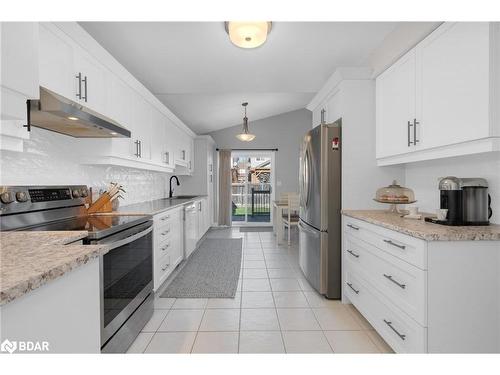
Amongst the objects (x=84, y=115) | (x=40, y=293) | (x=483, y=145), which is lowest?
(x=40, y=293)

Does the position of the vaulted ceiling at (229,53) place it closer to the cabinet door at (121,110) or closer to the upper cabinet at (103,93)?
the upper cabinet at (103,93)

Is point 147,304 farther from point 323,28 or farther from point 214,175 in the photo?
point 214,175

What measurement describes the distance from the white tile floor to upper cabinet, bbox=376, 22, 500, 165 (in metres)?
1.41

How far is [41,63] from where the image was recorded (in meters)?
1.64

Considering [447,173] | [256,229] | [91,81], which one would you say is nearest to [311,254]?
[447,173]

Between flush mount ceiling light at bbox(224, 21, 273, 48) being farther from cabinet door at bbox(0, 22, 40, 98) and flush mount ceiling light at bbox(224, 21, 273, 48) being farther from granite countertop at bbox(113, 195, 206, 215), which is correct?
granite countertop at bbox(113, 195, 206, 215)

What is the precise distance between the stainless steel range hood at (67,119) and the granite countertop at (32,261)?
0.71 metres

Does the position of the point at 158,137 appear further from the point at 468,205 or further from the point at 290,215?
the point at 468,205

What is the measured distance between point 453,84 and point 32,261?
7.38 ft

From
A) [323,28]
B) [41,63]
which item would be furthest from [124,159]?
[323,28]

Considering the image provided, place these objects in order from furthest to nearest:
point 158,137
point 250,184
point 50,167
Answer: point 250,184, point 158,137, point 50,167

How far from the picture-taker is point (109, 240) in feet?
5.45
